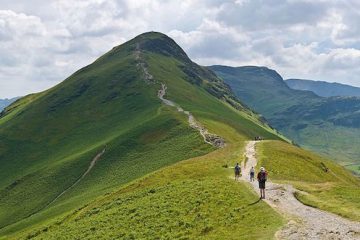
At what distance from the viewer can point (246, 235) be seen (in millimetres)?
38875

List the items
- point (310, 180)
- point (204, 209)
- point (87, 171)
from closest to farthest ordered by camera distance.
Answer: point (204, 209) → point (310, 180) → point (87, 171)

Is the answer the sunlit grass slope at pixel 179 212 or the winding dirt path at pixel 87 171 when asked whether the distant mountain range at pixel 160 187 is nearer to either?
the sunlit grass slope at pixel 179 212

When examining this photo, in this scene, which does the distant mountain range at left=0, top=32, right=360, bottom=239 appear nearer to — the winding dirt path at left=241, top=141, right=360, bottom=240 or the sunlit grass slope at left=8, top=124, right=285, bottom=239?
the sunlit grass slope at left=8, top=124, right=285, bottom=239

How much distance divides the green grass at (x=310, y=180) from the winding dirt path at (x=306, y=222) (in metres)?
1.52

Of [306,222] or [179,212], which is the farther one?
[179,212]

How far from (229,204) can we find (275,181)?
58.9 feet

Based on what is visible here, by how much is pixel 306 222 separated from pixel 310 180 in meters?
37.8

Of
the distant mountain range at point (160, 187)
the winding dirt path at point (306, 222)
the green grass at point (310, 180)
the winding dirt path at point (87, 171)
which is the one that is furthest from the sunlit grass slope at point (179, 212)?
the winding dirt path at point (87, 171)

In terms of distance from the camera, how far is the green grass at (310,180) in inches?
1877

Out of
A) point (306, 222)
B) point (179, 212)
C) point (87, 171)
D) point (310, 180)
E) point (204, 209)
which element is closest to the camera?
point (306, 222)

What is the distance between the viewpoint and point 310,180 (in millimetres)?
76750

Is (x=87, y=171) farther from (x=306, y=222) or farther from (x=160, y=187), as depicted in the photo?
(x=306, y=222)

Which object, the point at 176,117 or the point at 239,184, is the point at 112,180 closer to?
the point at 176,117

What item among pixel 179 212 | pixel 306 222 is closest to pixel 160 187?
pixel 179 212
